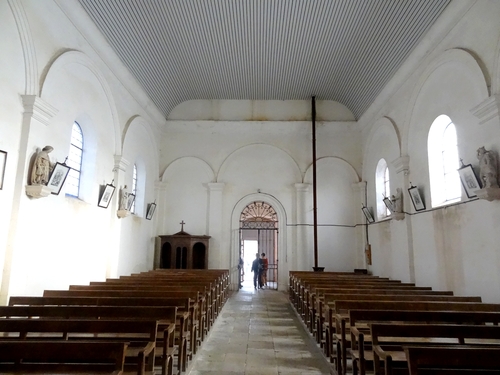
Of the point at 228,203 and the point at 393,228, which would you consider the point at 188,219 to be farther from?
the point at 393,228

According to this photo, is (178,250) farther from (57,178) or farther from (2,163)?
(2,163)

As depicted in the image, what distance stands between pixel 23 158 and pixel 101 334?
118 inches

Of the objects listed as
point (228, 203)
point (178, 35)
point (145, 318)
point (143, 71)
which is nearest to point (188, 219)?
point (228, 203)

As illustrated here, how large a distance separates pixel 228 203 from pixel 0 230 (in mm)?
8169

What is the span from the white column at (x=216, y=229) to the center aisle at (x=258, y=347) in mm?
3825

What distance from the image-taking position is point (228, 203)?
12.7 metres

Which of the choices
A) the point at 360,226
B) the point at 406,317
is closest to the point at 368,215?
the point at 360,226

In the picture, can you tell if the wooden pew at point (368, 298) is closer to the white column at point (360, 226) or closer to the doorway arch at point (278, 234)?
the white column at point (360, 226)

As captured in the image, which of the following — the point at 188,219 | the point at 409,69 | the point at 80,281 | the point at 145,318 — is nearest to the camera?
the point at 145,318

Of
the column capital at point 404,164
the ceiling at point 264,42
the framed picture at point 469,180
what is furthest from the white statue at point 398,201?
the ceiling at point 264,42

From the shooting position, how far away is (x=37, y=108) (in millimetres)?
5574

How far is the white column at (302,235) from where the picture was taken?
39.9ft

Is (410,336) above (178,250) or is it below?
below

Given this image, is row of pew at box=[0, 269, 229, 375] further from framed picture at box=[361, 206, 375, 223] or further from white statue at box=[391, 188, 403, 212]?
framed picture at box=[361, 206, 375, 223]
